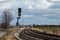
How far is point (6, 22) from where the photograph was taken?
106000mm

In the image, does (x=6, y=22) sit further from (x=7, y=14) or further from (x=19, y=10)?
(x=19, y=10)

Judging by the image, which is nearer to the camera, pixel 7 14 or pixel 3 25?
pixel 3 25

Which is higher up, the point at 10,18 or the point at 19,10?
the point at 19,10

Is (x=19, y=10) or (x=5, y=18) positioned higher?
(x=19, y=10)

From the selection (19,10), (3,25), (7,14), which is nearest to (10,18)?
(7,14)

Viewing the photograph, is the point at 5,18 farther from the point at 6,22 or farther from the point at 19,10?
the point at 19,10

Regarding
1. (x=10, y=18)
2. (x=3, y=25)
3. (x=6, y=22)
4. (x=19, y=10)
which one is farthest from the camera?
(x=10, y=18)

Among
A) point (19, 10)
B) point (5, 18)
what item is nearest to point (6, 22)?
point (5, 18)

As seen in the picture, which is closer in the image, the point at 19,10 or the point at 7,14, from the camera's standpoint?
the point at 19,10

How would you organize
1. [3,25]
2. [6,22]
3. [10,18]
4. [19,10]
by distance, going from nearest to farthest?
[19,10], [3,25], [6,22], [10,18]

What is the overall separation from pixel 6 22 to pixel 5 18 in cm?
315

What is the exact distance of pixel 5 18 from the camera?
108500 millimetres

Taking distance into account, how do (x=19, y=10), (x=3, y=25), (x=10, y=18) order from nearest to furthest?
(x=19, y=10) → (x=3, y=25) → (x=10, y=18)

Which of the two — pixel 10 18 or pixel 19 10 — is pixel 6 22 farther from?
pixel 19 10
